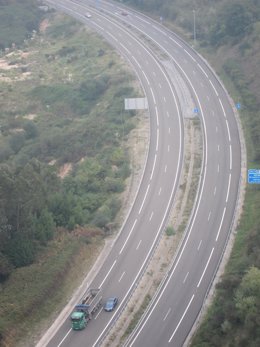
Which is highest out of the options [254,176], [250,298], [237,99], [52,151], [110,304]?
[237,99]

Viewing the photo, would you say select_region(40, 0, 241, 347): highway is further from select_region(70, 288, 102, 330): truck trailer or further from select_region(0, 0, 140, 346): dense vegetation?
select_region(0, 0, 140, 346): dense vegetation

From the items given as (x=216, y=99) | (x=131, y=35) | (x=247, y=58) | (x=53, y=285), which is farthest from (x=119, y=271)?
(x=131, y=35)

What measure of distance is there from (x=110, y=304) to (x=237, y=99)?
2209 inches

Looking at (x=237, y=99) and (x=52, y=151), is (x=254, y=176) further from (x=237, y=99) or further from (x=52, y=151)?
(x=52, y=151)

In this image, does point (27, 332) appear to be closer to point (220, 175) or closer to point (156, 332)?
point (156, 332)

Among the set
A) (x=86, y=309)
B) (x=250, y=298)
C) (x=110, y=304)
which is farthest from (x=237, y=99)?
(x=250, y=298)

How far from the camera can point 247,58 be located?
410 feet

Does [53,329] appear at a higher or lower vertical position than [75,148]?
lower

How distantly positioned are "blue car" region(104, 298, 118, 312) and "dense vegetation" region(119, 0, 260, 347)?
10610mm

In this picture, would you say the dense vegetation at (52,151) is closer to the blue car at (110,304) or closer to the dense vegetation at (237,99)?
the blue car at (110,304)

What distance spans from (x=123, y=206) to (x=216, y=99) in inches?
1408

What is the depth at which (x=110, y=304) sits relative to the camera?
6919cm

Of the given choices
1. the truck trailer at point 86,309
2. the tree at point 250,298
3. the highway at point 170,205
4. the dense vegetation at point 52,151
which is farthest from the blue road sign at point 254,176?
the truck trailer at point 86,309

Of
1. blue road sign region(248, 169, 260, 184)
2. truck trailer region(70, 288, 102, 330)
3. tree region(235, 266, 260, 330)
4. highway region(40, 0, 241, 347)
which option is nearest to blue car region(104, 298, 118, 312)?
highway region(40, 0, 241, 347)
